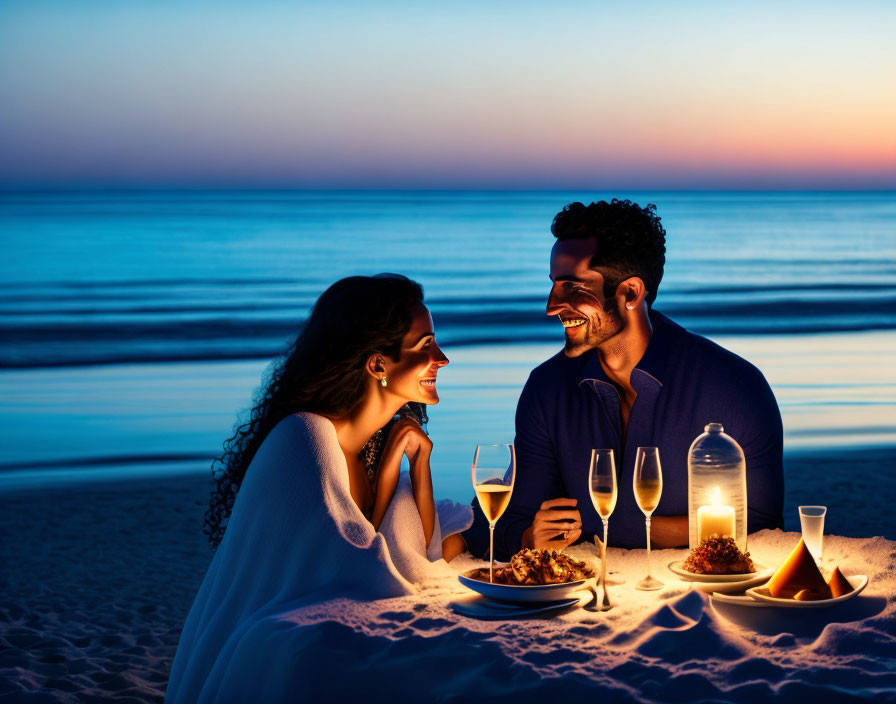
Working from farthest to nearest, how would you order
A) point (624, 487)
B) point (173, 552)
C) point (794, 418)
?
1. point (794, 418)
2. point (173, 552)
3. point (624, 487)

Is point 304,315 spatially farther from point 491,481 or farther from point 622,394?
point 491,481

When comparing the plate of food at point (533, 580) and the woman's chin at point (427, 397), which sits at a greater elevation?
the woman's chin at point (427, 397)

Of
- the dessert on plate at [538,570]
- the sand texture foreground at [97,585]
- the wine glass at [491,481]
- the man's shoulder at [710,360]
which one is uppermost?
the man's shoulder at [710,360]

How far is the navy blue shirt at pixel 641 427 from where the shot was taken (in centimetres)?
387

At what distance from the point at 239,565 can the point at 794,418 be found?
8.41 m

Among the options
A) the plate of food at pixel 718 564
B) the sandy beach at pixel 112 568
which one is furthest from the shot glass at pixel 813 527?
the sandy beach at pixel 112 568

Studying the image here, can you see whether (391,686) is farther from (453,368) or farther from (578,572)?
(453,368)

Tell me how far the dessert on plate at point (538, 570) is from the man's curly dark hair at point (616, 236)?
4.63 feet

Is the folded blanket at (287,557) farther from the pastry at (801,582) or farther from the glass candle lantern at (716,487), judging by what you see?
the pastry at (801,582)

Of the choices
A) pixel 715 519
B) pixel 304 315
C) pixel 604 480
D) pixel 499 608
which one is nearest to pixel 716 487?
pixel 715 519

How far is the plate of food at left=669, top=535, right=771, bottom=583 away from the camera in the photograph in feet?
9.88

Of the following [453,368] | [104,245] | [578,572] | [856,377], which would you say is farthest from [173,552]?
[104,245]

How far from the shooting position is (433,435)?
386 inches

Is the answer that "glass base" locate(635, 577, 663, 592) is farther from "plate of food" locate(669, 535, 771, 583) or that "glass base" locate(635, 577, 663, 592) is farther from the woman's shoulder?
the woman's shoulder
